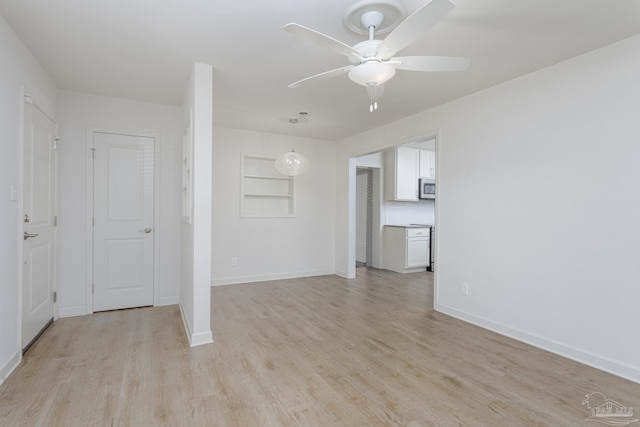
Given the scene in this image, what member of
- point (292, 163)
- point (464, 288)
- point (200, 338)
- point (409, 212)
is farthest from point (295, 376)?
point (409, 212)

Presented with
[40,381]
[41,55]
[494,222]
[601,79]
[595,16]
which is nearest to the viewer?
[595,16]

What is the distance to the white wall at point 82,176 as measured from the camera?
350cm

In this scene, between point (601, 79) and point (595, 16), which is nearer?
point (595, 16)

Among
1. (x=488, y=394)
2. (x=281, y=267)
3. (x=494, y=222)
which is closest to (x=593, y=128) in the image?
(x=494, y=222)

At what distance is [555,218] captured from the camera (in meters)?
2.75

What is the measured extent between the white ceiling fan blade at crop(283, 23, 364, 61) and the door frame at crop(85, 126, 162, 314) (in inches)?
114

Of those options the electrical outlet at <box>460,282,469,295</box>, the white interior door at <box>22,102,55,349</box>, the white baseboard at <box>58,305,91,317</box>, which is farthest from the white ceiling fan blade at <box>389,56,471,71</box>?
the white baseboard at <box>58,305,91,317</box>

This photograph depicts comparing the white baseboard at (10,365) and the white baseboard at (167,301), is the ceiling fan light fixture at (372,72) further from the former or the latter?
the white baseboard at (167,301)

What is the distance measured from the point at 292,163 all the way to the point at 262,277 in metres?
1.93

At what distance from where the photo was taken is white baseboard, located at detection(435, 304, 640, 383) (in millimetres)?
2324

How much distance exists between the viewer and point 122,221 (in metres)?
3.75

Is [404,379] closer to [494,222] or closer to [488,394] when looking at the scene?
[488,394]

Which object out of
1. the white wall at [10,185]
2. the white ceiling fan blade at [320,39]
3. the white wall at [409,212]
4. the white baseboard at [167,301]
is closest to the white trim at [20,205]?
the white wall at [10,185]

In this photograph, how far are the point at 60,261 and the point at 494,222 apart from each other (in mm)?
4543
